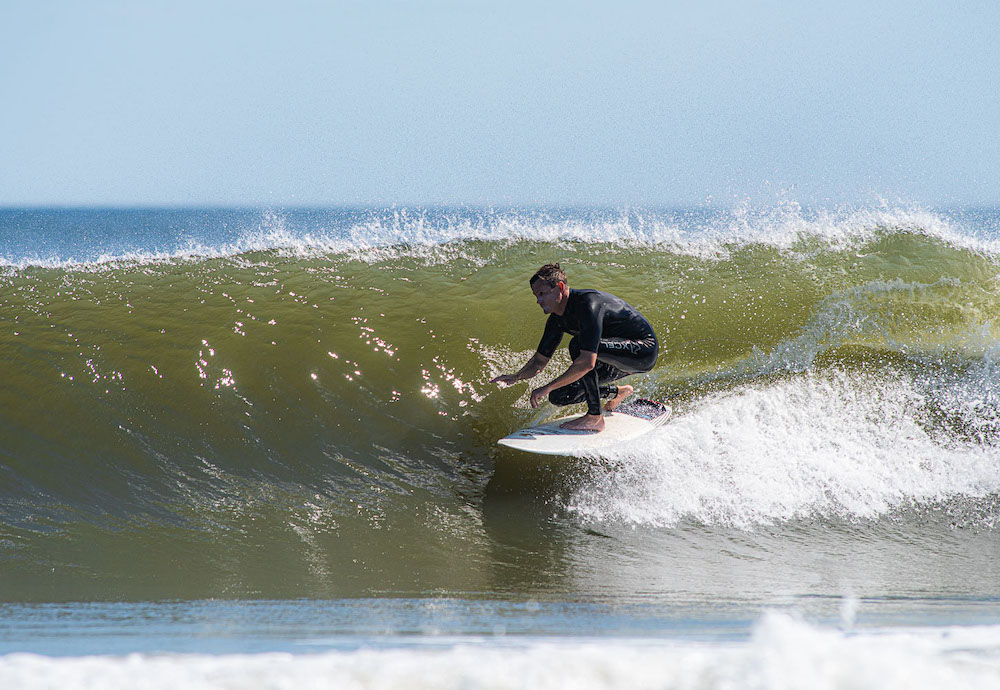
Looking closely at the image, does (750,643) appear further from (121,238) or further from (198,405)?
(121,238)

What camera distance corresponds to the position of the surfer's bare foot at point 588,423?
17.6 ft

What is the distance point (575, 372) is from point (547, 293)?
58 centimetres

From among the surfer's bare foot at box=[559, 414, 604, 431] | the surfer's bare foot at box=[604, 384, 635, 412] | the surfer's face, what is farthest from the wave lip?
the surfer's face

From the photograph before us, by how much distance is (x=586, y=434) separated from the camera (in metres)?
5.34

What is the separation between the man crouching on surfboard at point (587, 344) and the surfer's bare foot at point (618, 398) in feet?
0.18

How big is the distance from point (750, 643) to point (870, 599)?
1.67 metres

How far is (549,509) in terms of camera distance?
16.7 ft

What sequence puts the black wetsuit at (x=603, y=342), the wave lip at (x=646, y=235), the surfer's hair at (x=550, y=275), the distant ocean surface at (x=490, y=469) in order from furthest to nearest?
the wave lip at (x=646, y=235) < the black wetsuit at (x=603, y=342) < the surfer's hair at (x=550, y=275) < the distant ocean surface at (x=490, y=469)

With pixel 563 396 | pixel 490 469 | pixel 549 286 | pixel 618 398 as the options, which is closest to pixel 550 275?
pixel 549 286

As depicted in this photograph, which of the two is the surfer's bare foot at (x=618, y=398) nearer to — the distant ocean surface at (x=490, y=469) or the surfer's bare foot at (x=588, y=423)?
the surfer's bare foot at (x=588, y=423)

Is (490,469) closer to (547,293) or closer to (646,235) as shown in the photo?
(547,293)

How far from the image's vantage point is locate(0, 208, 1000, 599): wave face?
4570 millimetres

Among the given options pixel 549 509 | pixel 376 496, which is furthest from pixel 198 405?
pixel 549 509

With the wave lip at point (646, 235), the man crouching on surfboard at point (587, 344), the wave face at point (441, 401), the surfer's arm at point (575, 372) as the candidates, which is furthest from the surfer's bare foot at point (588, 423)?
the wave lip at point (646, 235)
